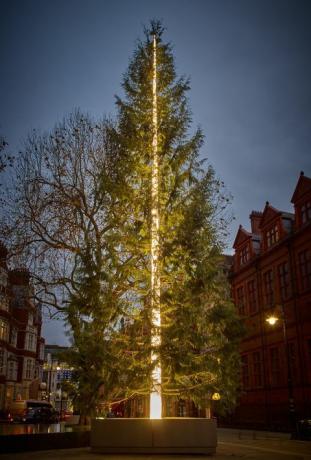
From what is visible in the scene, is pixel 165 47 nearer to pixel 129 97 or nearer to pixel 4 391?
pixel 129 97

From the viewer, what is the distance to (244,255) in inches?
1524

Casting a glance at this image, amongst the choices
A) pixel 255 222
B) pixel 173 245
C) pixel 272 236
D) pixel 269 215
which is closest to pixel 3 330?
pixel 255 222

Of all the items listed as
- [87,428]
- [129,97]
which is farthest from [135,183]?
[87,428]

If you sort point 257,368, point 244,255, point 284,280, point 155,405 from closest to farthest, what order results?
point 155,405, point 284,280, point 257,368, point 244,255

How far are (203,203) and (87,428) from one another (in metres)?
9.37

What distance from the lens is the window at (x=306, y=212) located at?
29.1m

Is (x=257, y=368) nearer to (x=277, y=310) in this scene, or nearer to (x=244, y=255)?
(x=277, y=310)

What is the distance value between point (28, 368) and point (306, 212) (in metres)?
46.6

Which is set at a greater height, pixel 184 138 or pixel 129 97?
pixel 129 97

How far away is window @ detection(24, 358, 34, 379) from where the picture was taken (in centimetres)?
5902

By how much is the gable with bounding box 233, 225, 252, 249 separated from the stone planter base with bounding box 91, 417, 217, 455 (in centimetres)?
2673

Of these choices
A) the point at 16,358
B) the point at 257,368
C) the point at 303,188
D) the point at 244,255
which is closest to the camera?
the point at 303,188

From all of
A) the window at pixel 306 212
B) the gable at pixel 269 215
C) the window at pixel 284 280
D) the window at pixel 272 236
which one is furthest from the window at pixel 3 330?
the window at pixel 306 212

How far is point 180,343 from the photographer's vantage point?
13133 mm
